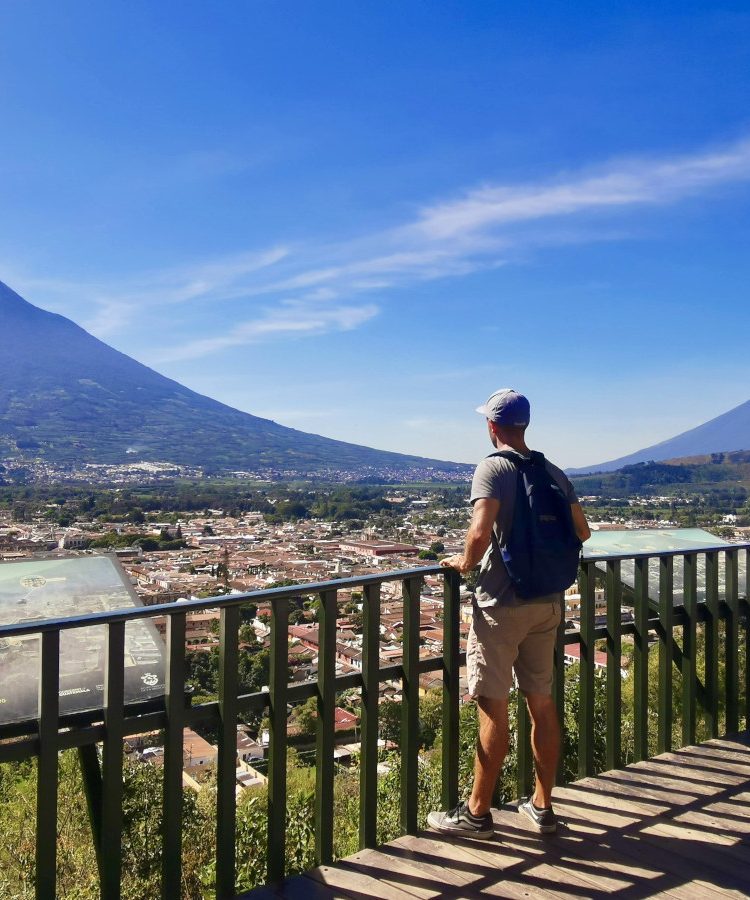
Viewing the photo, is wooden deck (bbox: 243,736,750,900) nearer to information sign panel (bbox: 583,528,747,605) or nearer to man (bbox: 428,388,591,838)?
man (bbox: 428,388,591,838)

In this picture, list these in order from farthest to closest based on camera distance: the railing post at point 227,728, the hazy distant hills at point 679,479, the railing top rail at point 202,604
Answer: the hazy distant hills at point 679,479 < the railing post at point 227,728 < the railing top rail at point 202,604

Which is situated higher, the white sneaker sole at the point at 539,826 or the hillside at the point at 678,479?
the hillside at the point at 678,479

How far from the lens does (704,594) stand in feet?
11.8

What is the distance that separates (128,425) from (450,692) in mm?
94305

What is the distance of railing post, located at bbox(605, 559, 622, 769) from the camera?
309cm

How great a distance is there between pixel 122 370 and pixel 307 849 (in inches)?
5156

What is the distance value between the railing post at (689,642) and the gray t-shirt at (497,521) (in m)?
1.33

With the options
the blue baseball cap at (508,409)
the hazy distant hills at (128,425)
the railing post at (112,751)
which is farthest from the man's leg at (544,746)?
the hazy distant hills at (128,425)

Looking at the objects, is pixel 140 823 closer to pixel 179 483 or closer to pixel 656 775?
pixel 656 775

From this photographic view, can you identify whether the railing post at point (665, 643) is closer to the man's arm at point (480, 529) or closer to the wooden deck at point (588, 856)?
the wooden deck at point (588, 856)

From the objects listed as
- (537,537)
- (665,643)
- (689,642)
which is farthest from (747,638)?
(537,537)

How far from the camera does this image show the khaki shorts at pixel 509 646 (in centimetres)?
239

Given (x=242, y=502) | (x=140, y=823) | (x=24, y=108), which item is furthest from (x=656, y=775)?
(x=242, y=502)

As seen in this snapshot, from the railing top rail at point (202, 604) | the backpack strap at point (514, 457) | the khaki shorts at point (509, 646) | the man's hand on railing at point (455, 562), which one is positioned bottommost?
the khaki shorts at point (509, 646)
